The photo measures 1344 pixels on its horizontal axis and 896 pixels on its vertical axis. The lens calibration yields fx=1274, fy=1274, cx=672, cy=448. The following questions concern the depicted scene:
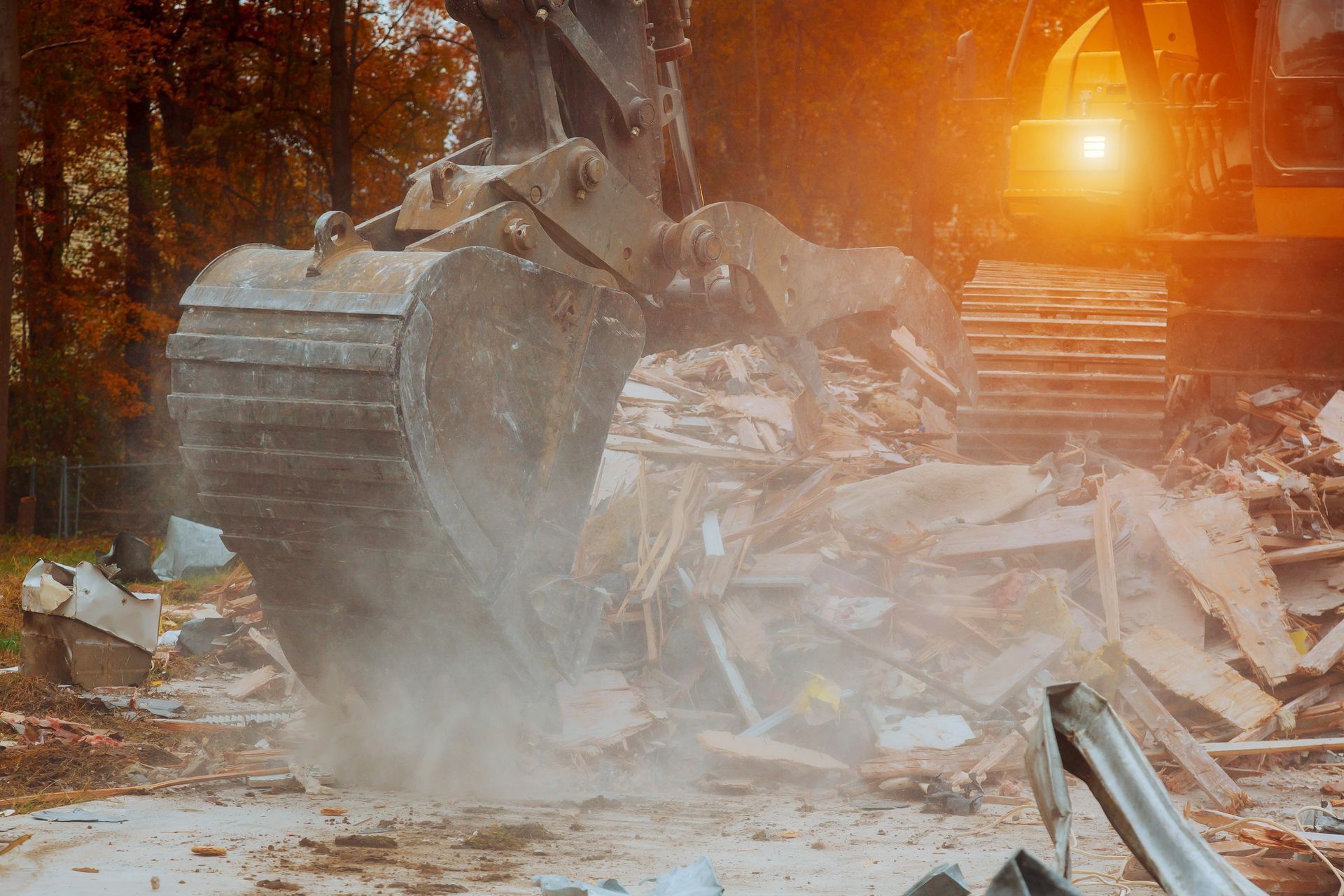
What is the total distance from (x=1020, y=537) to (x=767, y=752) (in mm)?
2291

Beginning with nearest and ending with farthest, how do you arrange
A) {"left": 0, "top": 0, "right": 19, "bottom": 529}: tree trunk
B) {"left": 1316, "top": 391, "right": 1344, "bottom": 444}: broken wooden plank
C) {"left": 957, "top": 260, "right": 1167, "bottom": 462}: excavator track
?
1. {"left": 1316, "top": 391, "right": 1344, "bottom": 444}: broken wooden plank
2. {"left": 957, "top": 260, "right": 1167, "bottom": 462}: excavator track
3. {"left": 0, "top": 0, "right": 19, "bottom": 529}: tree trunk

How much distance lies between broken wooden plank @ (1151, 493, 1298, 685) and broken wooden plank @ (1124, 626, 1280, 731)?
18cm

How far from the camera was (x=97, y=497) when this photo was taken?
17562 mm

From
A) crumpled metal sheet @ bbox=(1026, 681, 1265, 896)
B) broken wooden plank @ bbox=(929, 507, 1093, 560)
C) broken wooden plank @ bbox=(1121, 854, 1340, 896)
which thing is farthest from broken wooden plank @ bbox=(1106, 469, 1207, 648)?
crumpled metal sheet @ bbox=(1026, 681, 1265, 896)

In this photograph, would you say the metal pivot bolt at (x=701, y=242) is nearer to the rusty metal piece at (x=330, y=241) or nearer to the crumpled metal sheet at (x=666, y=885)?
the rusty metal piece at (x=330, y=241)

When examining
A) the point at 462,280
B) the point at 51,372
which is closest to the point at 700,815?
the point at 462,280

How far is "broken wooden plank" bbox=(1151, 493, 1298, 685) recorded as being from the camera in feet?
18.1

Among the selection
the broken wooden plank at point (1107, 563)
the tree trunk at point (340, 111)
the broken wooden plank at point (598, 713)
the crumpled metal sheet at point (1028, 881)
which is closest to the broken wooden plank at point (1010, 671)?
the broken wooden plank at point (1107, 563)

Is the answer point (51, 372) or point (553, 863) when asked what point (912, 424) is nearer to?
point (553, 863)

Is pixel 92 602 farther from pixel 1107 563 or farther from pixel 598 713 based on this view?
pixel 1107 563

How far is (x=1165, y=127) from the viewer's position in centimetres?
808

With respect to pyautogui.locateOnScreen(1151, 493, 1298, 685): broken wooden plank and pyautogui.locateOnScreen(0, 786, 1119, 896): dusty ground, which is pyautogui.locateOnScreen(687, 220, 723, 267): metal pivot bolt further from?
pyautogui.locateOnScreen(1151, 493, 1298, 685): broken wooden plank

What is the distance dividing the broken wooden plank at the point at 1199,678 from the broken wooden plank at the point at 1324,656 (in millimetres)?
246

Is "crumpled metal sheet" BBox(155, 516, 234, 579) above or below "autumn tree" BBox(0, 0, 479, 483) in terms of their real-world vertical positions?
below
